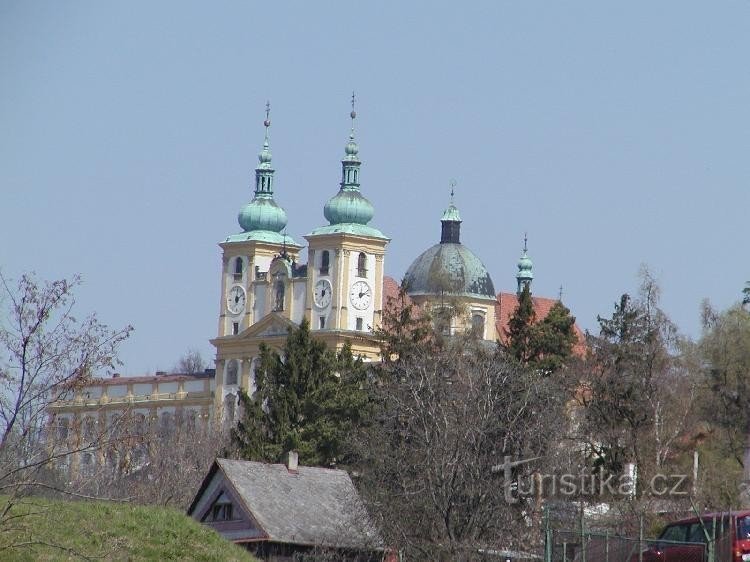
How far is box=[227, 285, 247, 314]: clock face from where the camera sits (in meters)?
146

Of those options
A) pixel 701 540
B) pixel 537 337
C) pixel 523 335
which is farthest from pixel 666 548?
pixel 523 335

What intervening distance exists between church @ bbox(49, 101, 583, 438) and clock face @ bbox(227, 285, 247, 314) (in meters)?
0.07

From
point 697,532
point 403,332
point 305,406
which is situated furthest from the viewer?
point 403,332

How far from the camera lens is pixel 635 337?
68.1 m

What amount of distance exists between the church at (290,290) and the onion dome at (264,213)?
0.07 m

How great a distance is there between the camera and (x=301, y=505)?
Answer: 53.1 m

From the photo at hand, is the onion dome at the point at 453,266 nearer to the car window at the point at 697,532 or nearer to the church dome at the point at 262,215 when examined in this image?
the church dome at the point at 262,215

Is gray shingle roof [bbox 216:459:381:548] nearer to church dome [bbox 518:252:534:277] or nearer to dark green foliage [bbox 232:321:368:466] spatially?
dark green foliage [bbox 232:321:368:466]

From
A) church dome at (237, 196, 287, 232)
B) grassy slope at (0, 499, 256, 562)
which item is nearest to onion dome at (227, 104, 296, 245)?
church dome at (237, 196, 287, 232)

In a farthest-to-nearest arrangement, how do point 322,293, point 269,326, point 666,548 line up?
point 269,326, point 322,293, point 666,548

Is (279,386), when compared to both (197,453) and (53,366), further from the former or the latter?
(53,366)

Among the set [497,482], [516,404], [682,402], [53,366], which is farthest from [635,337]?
[53,366]

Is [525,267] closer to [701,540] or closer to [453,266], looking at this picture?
[453,266]

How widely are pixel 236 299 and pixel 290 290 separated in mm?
5683
